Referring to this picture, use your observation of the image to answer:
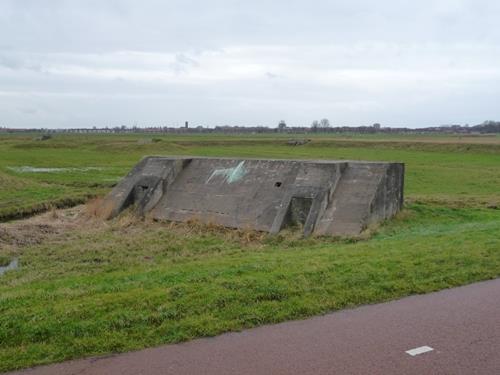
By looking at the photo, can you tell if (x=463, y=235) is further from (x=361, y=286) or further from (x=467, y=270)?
(x=361, y=286)

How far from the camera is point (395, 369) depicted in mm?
5332

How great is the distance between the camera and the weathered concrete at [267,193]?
16.3 meters

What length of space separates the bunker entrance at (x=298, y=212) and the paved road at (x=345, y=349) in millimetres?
9413

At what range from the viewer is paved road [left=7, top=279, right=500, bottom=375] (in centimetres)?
535

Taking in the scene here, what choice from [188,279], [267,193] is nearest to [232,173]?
[267,193]

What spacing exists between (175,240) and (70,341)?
32.4 feet

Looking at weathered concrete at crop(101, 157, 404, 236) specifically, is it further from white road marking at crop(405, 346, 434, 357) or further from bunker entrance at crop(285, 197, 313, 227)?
white road marking at crop(405, 346, 434, 357)

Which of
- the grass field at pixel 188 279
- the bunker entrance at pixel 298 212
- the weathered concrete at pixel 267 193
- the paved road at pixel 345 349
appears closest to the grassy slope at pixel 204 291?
the grass field at pixel 188 279

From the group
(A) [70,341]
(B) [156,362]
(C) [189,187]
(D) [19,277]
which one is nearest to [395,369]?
(B) [156,362]

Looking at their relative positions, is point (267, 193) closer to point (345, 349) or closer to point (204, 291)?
point (204, 291)

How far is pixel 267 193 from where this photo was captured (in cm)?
1811

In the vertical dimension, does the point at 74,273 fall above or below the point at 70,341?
below

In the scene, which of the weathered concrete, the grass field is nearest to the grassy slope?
the grass field

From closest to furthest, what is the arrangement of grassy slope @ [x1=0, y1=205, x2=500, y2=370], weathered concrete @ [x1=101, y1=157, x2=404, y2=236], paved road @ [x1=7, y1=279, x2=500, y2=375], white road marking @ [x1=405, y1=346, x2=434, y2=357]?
paved road @ [x1=7, y1=279, x2=500, y2=375], white road marking @ [x1=405, y1=346, x2=434, y2=357], grassy slope @ [x1=0, y1=205, x2=500, y2=370], weathered concrete @ [x1=101, y1=157, x2=404, y2=236]
